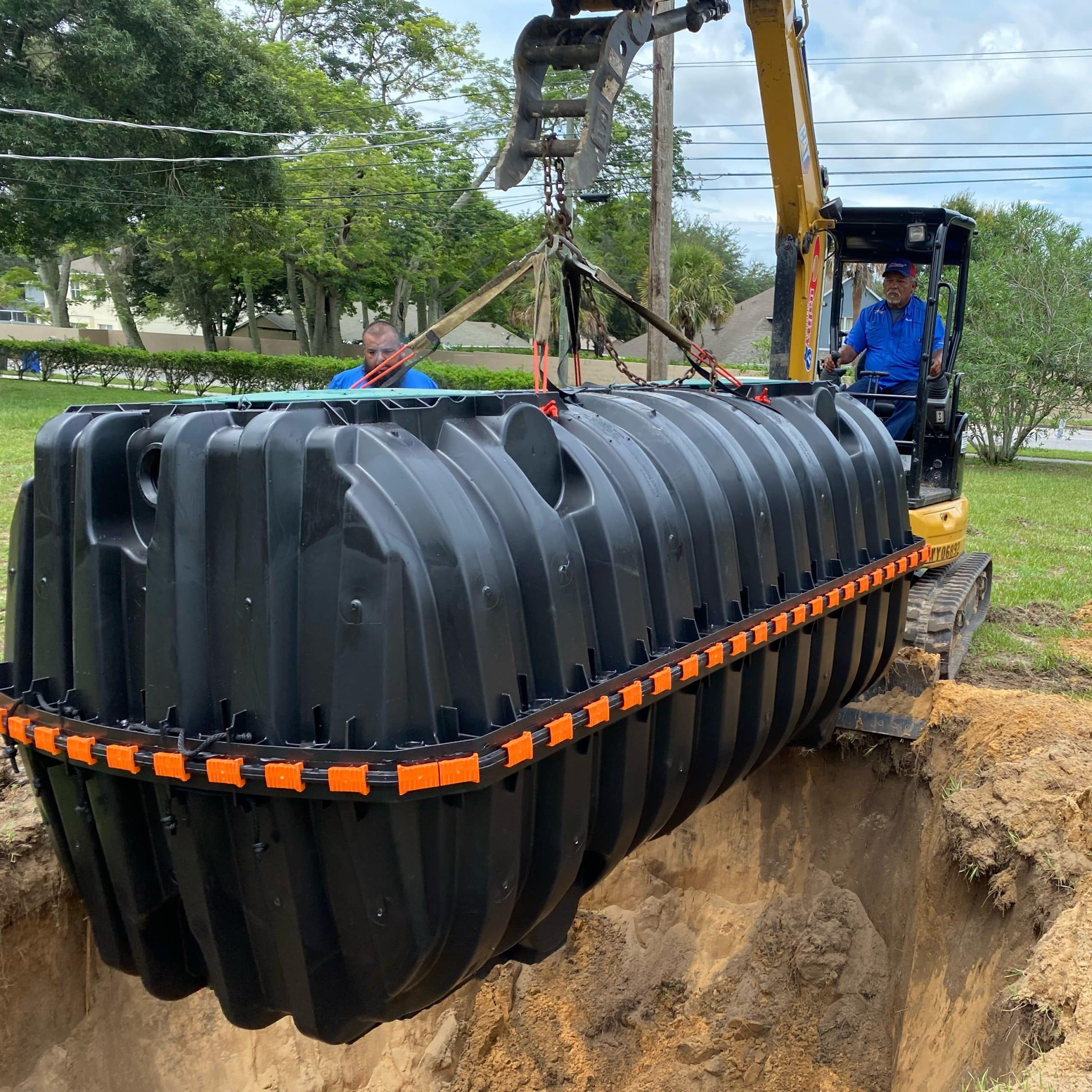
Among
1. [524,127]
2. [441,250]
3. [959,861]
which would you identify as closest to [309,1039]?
[959,861]

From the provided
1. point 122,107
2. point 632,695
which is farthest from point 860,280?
point 122,107

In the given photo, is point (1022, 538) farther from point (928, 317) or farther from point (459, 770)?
point (459, 770)

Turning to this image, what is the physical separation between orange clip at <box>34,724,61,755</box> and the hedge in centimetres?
2483

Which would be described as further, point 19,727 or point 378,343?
point 378,343

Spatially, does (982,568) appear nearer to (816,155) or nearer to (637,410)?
(816,155)

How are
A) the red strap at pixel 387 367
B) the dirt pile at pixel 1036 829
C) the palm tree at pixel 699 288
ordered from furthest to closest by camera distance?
the palm tree at pixel 699 288 < the red strap at pixel 387 367 < the dirt pile at pixel 1036 829

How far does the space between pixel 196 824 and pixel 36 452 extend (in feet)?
3.77

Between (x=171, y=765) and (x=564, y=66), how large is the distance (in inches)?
128

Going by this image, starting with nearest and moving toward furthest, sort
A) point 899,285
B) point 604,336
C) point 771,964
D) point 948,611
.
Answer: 1. point 604,336
2. point 771,964
3. point 948,611
4. point 899,285

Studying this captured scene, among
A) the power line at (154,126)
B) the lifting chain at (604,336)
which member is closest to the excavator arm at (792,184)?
the lifting chain at (604,336)

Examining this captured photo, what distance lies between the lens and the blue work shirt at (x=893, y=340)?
7.33 m

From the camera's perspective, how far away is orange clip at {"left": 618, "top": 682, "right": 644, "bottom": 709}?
9.36 feet

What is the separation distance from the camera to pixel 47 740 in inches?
107

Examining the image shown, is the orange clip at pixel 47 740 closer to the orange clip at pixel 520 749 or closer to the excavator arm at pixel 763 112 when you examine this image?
the orange clip at pixel 520 749
